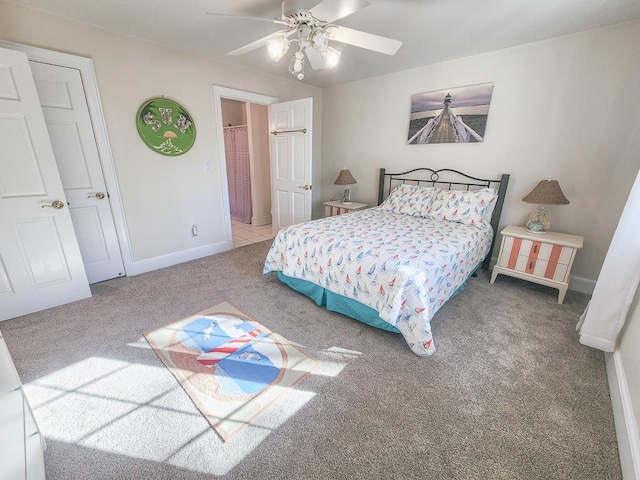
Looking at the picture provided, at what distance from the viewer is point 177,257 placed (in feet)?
11.2

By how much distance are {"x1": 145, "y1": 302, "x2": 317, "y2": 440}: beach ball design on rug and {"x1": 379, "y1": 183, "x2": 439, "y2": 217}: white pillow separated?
220cm

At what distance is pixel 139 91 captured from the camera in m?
2.80

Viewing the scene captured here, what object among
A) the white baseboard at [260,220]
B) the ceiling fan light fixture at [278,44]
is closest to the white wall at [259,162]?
the white baseboard at [260,220]

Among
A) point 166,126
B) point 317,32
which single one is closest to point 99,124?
point 166,126

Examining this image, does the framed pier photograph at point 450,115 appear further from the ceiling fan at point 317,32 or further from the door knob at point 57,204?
the door knob at point 57,204

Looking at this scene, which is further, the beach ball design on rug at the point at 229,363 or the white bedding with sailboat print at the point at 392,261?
the white bedding with sailboat print at the point at 392,261

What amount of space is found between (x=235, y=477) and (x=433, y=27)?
340cm

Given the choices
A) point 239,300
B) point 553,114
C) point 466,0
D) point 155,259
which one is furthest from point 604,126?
point 155,259

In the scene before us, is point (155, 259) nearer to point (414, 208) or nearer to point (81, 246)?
point (81, 246)

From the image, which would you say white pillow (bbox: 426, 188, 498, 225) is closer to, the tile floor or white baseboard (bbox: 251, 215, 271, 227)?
the tile floor

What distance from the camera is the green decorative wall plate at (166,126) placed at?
288cm

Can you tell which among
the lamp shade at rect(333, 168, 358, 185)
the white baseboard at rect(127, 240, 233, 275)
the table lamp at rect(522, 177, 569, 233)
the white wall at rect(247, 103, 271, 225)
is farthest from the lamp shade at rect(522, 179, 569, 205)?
the white wall at rect(247, 103, 271, 225)

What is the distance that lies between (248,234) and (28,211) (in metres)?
2.80

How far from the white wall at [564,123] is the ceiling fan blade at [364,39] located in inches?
70.8
